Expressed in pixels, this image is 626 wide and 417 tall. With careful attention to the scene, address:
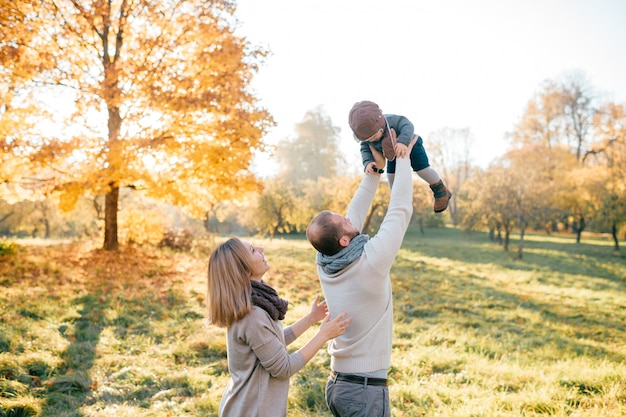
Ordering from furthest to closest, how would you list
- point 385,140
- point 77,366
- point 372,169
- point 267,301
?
point 77,366
point 372,169
point 385,140
point 267,301

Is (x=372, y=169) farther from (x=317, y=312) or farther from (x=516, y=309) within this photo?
(x=516, y=309)

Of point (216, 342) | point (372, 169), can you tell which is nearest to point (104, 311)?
point (216, 342)

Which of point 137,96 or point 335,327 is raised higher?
point 137,96

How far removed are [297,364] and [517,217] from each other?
25.4m

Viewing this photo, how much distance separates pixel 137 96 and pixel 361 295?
10.8 metres

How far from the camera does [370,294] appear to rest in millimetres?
2297

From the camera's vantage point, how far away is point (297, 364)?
237cm

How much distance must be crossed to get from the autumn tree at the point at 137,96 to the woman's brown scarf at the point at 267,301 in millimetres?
9441

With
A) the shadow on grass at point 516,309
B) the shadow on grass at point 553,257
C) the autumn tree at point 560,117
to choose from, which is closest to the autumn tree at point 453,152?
the autumn tree at point 560,117

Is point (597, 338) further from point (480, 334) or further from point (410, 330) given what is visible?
point (410, 330)

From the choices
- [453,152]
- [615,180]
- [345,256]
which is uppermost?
[453,152]

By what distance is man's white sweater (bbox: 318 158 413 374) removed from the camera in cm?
223

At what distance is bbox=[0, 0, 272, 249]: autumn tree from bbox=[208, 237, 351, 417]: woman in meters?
9.42

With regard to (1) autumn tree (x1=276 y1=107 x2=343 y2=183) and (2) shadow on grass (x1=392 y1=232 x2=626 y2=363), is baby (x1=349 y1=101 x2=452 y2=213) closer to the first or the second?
(2) shadow on grass (x1=392 y1=232 x2=626 y2=363)
